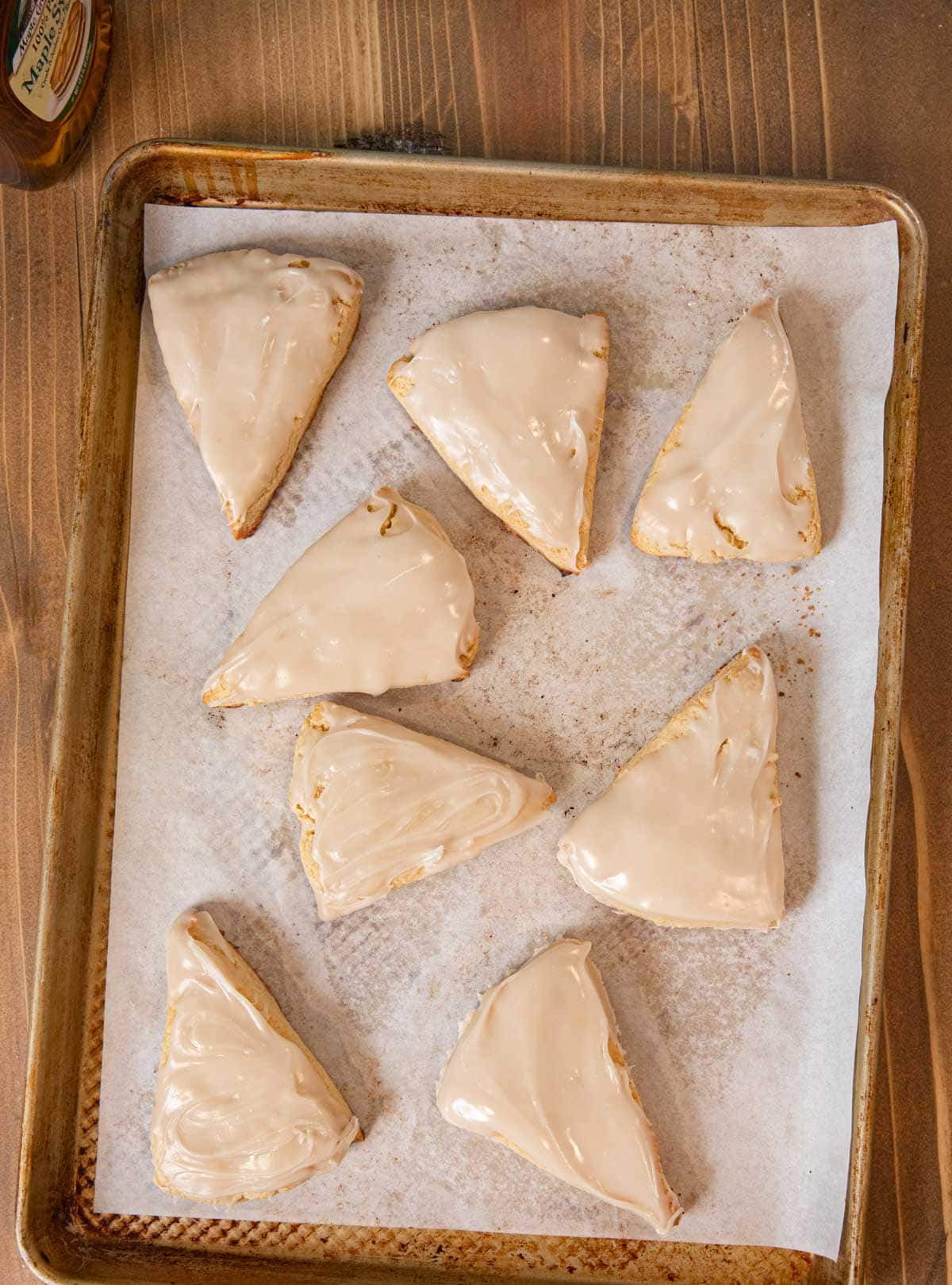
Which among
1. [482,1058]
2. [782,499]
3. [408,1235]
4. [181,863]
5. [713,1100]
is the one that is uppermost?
[782,499]

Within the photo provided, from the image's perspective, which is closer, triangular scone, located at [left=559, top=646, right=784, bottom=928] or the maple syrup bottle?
the maple syrup bottle

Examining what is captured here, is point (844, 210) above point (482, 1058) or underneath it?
above

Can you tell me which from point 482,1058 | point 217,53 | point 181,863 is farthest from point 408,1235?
point 217,53

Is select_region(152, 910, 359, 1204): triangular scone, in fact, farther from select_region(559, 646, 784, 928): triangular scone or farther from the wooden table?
the wooden table

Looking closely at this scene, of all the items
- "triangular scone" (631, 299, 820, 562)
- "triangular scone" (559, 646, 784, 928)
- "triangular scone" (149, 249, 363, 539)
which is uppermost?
"triangular scone" (149, 249, 363, 539)

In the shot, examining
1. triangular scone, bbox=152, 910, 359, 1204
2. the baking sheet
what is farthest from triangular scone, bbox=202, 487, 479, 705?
triangular scone, bbox=152, 910, 359, 1204

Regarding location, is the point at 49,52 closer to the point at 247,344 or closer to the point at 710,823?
the point at 247,344

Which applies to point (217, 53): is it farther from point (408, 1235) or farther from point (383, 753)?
point (408, 1235)
